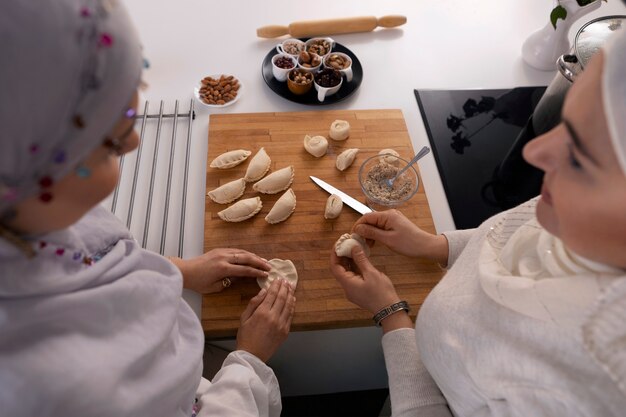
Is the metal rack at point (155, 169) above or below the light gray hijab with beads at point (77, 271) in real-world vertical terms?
below

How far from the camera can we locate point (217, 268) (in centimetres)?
82

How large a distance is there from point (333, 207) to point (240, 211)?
22 cm

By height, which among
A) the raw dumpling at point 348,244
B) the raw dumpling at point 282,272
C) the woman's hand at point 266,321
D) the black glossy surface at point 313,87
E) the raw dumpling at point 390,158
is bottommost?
the woman's hand at point 266,321

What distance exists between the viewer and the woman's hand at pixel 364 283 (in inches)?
32.4

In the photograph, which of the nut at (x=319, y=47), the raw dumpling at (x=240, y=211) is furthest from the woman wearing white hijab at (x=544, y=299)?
the nut at (x=319, y=47)

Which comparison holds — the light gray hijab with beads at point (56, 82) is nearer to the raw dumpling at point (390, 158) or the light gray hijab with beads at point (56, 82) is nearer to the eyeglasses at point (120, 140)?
the eyeglasses at point (120, 140)

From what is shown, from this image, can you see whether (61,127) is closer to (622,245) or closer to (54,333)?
(54,333)

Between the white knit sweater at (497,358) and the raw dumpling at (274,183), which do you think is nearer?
the white knit sweater at (497,358)

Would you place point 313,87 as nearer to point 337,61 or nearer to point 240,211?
point 337,61

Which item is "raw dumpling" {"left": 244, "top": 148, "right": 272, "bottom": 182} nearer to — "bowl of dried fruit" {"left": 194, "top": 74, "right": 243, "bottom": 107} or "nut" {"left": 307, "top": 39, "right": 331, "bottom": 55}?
"bowl of dried fruit" {"left": 194, "top": 74, "right": 243, "bottom": 107}

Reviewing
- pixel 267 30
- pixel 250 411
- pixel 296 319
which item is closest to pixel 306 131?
pixel 267 30

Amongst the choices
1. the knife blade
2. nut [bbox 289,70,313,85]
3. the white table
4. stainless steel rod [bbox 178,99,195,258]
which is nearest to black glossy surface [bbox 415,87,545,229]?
the white table

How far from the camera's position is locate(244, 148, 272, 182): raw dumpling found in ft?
3.30

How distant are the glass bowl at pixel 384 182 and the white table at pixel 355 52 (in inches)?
2.7
